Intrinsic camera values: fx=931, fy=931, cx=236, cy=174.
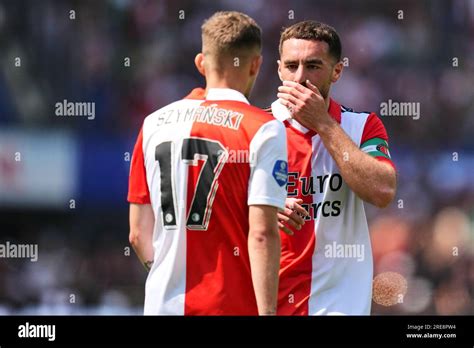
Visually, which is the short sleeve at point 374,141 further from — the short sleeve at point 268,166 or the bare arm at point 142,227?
the bare arm at point 142,227

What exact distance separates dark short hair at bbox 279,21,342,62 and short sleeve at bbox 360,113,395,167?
0.37 m

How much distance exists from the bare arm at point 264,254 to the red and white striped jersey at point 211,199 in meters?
0.05

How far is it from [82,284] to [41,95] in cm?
214

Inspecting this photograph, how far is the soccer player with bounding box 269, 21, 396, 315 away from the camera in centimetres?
416

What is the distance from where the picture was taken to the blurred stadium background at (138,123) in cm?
928

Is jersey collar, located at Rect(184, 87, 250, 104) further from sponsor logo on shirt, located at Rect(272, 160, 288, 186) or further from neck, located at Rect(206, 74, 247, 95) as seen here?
sponsor logo on shirt, located at Rect(272, 160, 288, 186)

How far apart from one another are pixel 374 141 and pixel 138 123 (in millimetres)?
5776

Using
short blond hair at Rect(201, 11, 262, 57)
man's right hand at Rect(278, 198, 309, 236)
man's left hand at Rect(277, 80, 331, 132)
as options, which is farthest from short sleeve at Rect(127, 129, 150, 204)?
man's left hand at Rect(277, 80, 331, 132)

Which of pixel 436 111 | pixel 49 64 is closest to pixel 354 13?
pixel 436 111

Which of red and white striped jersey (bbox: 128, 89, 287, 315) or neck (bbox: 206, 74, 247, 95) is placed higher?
neck (bbox: 206, 74, 247, 95)

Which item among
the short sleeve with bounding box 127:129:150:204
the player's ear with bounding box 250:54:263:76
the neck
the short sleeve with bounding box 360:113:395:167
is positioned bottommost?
the short sleeve with bounding box 127:129:150:204

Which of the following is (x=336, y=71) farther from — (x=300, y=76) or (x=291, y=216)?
(x=291, y=216)

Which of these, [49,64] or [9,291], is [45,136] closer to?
[49,64]

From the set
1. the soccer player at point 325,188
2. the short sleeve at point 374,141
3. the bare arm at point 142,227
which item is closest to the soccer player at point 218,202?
the bare arm at point 142,227
